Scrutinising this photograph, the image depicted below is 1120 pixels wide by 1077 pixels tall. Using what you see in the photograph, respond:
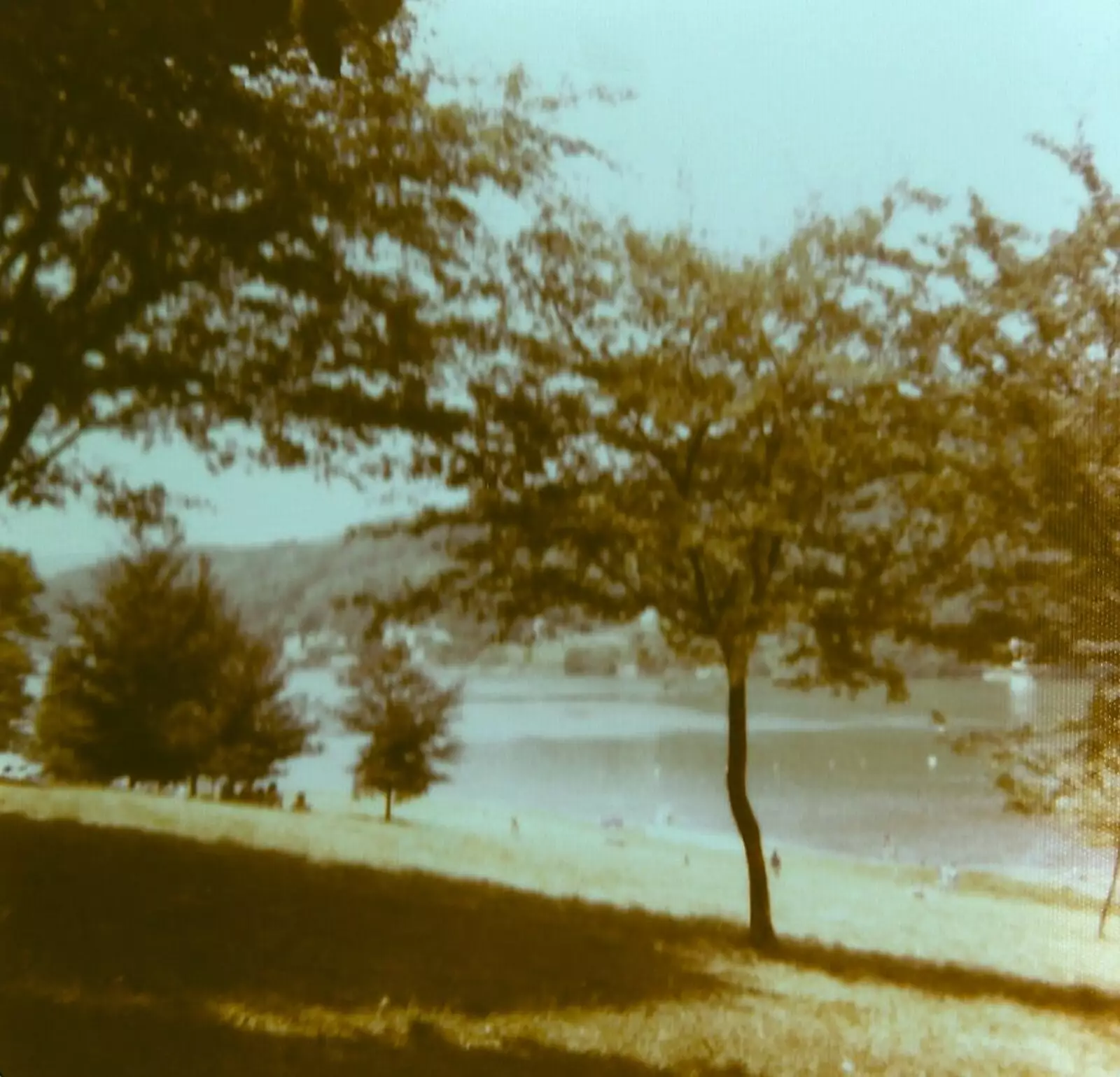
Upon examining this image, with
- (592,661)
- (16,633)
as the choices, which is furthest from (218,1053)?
(592,661)

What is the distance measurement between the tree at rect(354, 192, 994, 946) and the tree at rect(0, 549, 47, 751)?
4.46ft

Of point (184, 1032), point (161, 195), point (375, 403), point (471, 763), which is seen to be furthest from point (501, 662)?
point (161, 195)

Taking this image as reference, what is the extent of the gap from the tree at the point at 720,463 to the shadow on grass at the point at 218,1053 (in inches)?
55.7

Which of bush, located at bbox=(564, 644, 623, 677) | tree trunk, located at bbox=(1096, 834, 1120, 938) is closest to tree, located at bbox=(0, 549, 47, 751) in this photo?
bush, located at bbox=(564, 644, 623, 677)

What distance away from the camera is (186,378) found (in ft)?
13.3

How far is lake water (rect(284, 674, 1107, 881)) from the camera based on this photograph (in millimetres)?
4008

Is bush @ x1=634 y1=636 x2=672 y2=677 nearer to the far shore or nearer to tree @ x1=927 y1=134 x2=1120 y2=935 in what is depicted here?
the far shore

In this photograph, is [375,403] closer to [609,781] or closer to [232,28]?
[232,28]

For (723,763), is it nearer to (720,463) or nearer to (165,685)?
(720,463)

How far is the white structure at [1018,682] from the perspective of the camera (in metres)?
4.01

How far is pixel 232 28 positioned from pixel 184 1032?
2929mm

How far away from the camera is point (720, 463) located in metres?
4.43

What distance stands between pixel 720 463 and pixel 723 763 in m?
1.28

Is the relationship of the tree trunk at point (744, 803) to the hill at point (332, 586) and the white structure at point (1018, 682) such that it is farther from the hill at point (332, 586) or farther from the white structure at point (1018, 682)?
the white structure at point (1018, 682)
